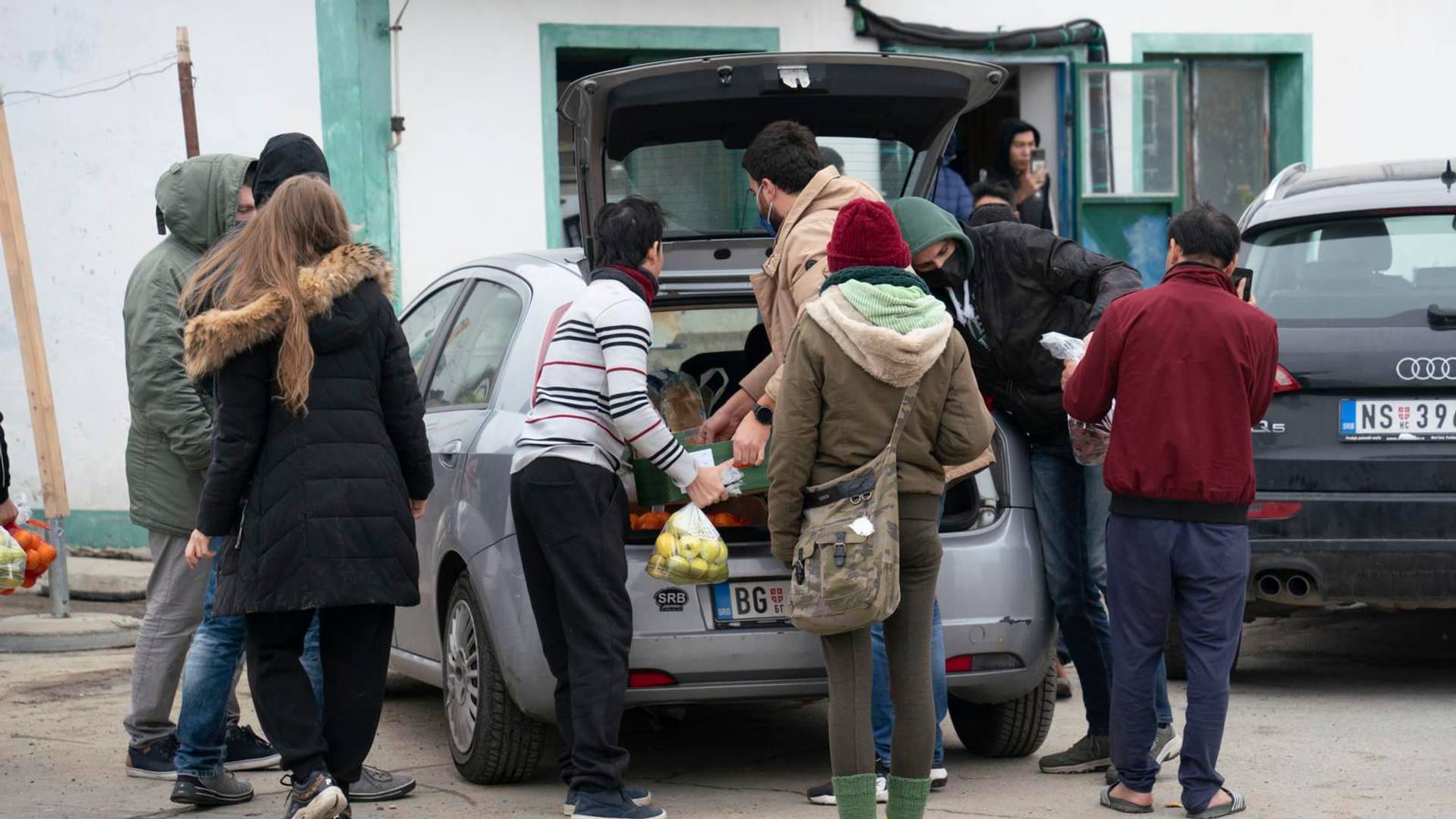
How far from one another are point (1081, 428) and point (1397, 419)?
1.64 metres

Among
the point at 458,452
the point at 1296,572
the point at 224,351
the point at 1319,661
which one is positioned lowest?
the point at 1319,661

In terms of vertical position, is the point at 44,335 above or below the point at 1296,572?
above

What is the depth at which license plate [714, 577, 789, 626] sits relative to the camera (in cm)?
531

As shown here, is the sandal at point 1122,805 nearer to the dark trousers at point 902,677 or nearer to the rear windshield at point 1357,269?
the dark trousers at point 902,677

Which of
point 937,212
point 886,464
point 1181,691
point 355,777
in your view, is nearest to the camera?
point 886,464

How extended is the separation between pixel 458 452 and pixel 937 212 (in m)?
1.65

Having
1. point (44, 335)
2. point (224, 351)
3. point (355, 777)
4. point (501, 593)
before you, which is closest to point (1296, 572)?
point (501, 593)

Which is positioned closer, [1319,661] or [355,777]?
[355,777]

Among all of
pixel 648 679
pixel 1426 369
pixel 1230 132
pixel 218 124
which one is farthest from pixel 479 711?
pixel 1230 132

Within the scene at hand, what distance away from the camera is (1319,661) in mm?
7828

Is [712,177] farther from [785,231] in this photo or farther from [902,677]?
[902,677]

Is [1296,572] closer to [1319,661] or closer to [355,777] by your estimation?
[1319,661]

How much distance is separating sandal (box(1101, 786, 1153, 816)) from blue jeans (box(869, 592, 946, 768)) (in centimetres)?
53

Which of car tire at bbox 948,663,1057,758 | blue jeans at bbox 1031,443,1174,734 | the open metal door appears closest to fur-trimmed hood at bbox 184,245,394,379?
blue jeans at bbox 1031,443,1174,734
